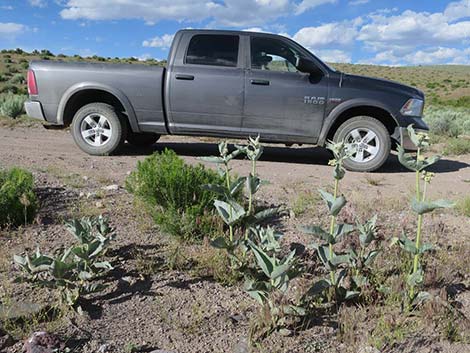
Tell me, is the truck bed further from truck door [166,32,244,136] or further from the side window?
the side window

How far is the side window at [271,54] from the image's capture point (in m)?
7.30

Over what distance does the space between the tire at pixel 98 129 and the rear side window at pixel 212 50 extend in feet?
4.74

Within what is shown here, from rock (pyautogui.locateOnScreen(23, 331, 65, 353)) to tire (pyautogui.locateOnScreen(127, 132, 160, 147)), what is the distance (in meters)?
6.25

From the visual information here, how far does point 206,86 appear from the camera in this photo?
23.8ft

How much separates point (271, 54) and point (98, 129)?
2923 millimetres

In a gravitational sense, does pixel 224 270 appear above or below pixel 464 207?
below

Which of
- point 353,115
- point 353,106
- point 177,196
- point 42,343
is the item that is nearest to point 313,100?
point 353,106

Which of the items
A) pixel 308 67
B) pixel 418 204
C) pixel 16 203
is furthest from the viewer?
pixel 308 67

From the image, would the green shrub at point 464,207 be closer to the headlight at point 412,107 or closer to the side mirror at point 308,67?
the headlight at point 412,107

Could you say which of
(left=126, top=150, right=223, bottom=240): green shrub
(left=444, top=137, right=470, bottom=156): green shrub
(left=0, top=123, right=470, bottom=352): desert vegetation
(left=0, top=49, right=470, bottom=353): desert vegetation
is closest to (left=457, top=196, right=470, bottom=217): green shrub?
(left=0, top=49, right=470, bottom=353): desert vegetation

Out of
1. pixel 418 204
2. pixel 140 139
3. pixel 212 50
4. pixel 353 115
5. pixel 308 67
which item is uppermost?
pixel 212 50

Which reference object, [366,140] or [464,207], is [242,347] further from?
[366,140]

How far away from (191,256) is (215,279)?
325 mm

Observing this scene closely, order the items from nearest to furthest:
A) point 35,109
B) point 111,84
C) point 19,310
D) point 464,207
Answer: point 19,310 → point 464,207 → point 111,84 → point 35,109
